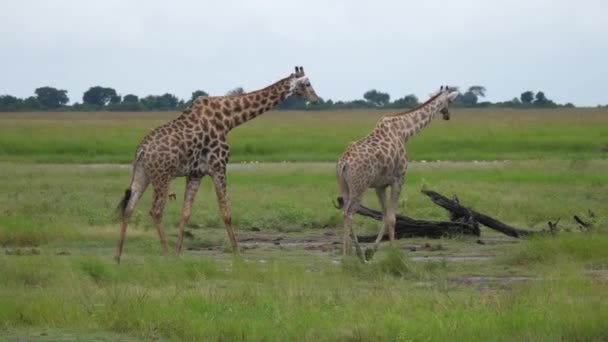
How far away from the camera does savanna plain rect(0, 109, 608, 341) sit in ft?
28.7

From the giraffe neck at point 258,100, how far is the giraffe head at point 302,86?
0.12 feet

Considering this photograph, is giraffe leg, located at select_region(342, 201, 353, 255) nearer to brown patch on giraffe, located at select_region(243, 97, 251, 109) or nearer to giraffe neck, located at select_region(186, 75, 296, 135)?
giraffe neck, located at select_region(186, 75, 296, 135)

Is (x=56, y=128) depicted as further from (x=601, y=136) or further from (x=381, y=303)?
(x=381, y=303)

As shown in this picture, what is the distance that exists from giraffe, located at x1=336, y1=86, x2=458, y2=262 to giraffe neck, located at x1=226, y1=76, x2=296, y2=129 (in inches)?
48.4

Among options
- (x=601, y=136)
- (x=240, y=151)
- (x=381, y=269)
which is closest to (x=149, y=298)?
(x=381, y=269)

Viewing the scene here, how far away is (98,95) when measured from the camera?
295ft

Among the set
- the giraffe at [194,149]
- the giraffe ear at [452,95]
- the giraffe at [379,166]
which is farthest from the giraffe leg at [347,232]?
the giraffe ear at [452,95]

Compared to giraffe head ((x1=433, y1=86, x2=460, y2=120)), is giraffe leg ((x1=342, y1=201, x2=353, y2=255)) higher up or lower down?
lower down

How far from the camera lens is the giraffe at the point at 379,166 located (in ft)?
44.4

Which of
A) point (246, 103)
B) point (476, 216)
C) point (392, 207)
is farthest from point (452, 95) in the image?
point (246, 103)

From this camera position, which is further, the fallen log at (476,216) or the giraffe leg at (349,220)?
the fallen log at (476,216)

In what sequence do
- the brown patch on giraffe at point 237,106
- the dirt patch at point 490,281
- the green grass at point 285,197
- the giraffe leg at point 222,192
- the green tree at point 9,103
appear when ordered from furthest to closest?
the green tree at point 9,103 < the green grass at point 285,197 < the brown patch on giraffe at point 237,106 < the giraffe leg at point 222,192 < the dirt patch at point 490,281

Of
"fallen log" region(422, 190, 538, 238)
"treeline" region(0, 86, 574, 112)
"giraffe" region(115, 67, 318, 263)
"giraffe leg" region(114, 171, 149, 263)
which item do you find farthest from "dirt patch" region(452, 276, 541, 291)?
"treeline" region(0, 86, 574, 112)

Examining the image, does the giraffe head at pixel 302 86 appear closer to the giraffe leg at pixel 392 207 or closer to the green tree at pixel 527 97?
the giraffe leg at pixel 392 207
